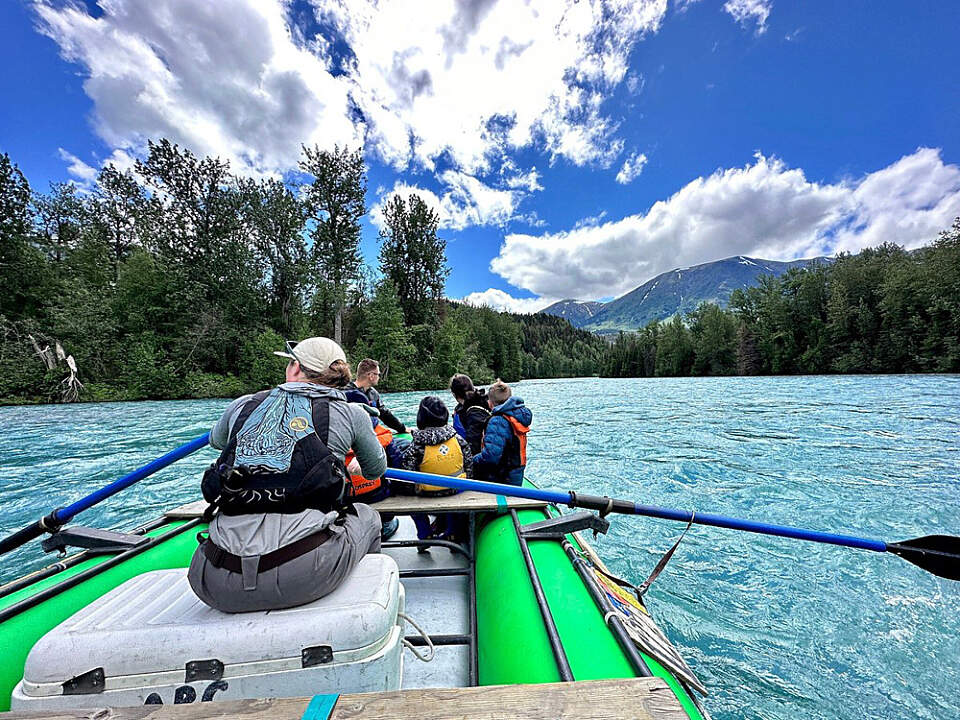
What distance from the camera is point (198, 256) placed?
2130 centimetres

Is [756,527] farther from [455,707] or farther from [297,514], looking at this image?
[297,514]

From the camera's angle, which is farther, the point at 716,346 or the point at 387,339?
the point at 716,346

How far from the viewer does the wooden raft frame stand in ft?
3.14

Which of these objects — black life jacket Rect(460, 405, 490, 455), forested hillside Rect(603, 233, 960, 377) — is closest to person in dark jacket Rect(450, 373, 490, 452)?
black life jacket Rect(460, 405, 490, 455)

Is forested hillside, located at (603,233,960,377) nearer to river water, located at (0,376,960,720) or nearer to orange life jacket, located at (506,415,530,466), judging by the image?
river water, located at (0,376,960,720)

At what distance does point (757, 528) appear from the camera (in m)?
2.67

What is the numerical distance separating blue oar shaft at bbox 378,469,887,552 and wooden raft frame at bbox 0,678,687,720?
5.25ft

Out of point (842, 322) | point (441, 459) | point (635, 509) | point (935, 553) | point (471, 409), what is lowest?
point (935, 553)

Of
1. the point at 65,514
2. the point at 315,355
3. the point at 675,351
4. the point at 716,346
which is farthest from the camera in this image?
the point at 675,351

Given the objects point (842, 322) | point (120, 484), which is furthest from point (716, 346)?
point (120, 484)

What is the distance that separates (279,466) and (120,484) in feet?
6.52

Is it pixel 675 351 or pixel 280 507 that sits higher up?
pixel 675 351

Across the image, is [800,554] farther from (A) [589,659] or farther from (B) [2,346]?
(B) [2,346]

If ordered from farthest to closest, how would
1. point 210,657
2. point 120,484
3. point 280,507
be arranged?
point 120,484
point 280,507
point 210,657
